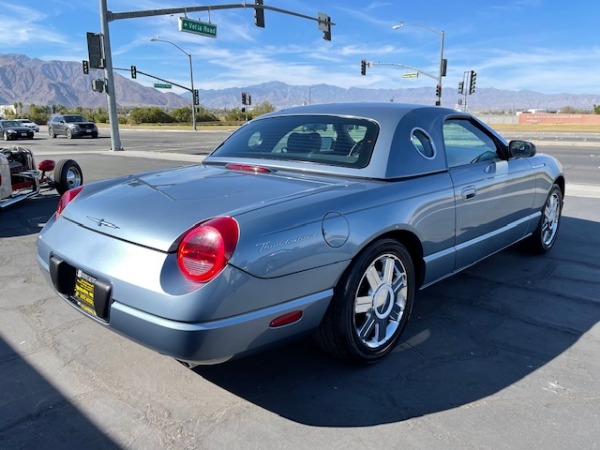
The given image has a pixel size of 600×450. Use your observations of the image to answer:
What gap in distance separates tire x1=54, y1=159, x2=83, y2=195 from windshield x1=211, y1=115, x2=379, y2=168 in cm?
520

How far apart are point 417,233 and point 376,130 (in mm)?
745

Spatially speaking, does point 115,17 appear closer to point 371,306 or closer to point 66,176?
point 66,176

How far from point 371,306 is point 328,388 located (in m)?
0.53

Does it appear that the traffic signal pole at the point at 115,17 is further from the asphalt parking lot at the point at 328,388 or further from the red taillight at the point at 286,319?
the red taillight at the point at 286,319

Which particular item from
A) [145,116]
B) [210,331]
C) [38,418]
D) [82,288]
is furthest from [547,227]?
[145,116]

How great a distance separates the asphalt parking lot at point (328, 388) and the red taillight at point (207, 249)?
80 cm

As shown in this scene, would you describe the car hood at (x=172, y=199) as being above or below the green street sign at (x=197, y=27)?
below

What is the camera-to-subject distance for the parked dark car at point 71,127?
33594mm

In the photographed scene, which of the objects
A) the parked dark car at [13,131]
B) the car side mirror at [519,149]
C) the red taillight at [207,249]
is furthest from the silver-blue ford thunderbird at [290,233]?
the parked dark car at [13,131]

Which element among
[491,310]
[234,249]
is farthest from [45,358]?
[491,310]

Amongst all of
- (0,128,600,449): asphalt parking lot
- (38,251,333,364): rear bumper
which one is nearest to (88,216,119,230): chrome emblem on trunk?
(38,251,333,364): rear bumper

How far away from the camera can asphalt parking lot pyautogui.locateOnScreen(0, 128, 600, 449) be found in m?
2.36

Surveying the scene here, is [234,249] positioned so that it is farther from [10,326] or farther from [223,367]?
[10,326]

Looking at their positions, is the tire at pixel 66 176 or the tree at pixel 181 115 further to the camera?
the tree at pixel 181 115
